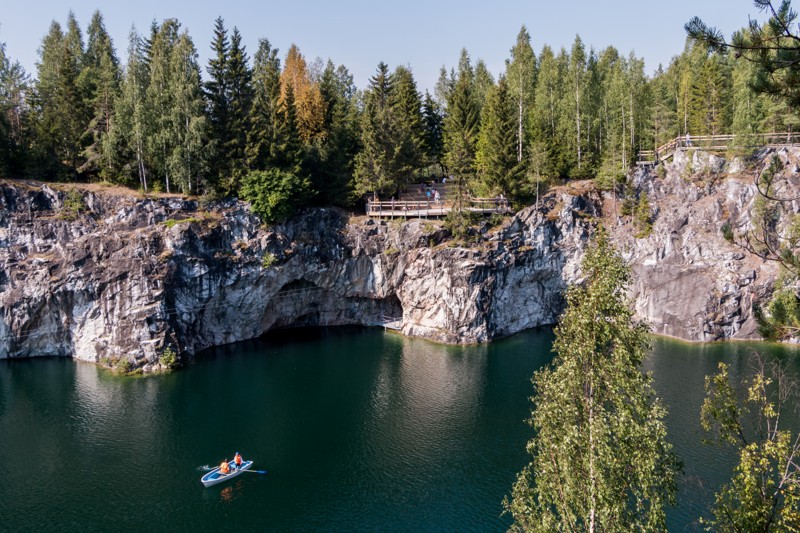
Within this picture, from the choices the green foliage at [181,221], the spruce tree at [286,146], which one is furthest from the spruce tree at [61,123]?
the spruce tree at [286,146]

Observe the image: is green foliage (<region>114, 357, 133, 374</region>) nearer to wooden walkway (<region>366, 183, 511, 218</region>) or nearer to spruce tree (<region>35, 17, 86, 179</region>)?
spruce tree (<region>35, 17, 86, 179</region>)

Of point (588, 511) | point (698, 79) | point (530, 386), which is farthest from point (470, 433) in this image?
point (698, 79)

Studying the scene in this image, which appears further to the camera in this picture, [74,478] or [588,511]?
[74,478]

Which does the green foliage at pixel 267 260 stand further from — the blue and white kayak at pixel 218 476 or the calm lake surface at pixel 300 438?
the blue and white kayak at pixel 218 476

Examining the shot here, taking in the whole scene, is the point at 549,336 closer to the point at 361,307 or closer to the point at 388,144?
the point at 361,307

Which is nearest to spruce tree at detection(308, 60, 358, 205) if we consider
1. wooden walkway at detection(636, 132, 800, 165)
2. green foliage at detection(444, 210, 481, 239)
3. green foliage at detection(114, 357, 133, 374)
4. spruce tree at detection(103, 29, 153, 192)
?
green foliage at detection(444, 210, 481, 239)

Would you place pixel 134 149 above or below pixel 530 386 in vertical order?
above
